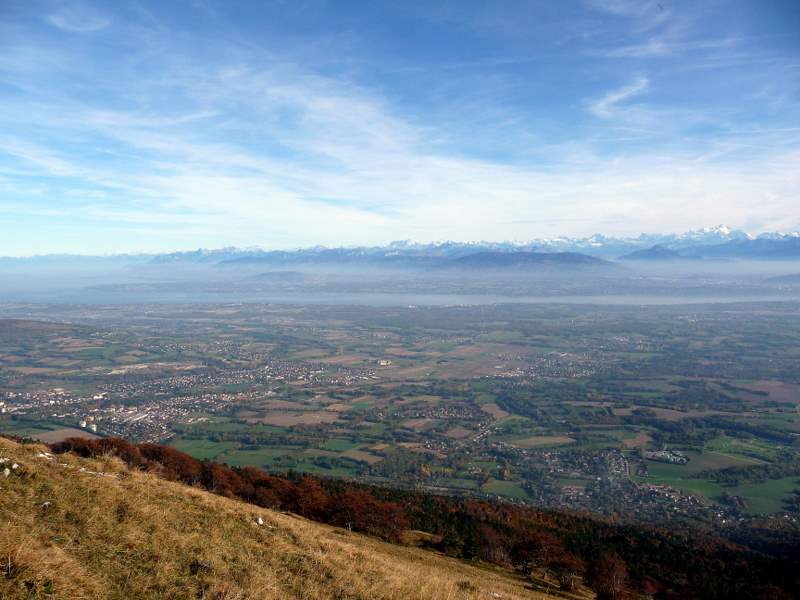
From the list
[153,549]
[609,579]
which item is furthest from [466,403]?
[153,549]

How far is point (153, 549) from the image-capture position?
918 cm

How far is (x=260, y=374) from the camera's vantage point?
94000 millimetres

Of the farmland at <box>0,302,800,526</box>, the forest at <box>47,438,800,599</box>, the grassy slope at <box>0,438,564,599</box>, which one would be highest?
the grassy slope at <box>0,438,564,599</box>

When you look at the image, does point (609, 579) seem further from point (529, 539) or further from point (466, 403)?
point (466, 403)

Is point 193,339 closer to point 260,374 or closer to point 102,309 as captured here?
point 260,374

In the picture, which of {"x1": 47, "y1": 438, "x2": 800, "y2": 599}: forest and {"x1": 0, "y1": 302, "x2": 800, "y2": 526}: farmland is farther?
{"x1": 0, "y1": 302, "x2": 800, "y2": 526}: farmland

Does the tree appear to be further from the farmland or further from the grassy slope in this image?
the farmland

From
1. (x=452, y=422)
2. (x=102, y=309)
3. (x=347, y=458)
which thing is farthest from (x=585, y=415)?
(x=102, y=309)

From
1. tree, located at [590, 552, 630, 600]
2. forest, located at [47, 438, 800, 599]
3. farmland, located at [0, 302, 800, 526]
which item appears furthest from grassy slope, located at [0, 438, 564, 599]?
farmland, located at [0, 302, 800, 526]

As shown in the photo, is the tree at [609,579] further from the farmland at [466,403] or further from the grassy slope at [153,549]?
the farmland at [466,403]

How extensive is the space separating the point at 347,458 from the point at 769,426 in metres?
52.6

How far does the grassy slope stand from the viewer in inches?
297

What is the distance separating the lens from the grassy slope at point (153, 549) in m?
7.53

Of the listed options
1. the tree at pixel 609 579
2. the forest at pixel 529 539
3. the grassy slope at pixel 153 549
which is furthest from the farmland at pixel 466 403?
the grassy slope at pixel 153 549
